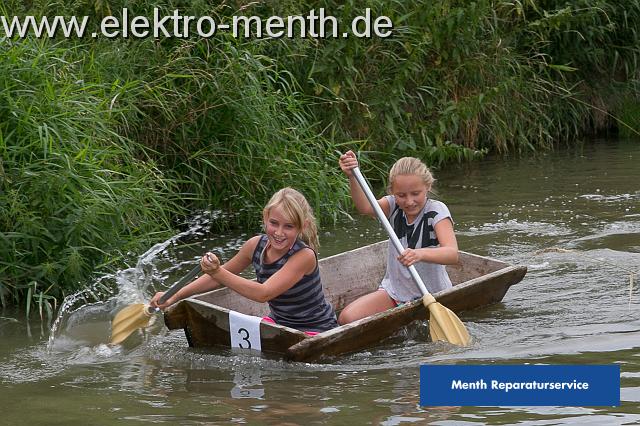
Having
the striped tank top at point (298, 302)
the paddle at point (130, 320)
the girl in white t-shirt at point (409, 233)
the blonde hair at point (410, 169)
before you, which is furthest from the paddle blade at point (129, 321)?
the blonde hair at point (410, 169)

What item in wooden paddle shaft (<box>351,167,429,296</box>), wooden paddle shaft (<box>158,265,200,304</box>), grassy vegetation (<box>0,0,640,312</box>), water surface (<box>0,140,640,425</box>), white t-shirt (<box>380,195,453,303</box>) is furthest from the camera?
grassy vegetation (<box>0,0,640,312</box>)

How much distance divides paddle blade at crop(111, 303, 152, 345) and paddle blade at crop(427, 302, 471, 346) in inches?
54.9

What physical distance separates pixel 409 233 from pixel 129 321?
1598 millimetres

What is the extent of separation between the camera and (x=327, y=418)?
4.99 m

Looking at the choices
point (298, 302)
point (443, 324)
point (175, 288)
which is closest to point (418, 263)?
point (443, 324)

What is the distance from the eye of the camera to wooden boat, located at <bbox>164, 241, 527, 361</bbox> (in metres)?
5.75

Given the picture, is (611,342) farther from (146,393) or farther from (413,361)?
(146,393)

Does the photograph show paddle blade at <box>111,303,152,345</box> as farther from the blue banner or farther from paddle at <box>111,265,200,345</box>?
the blue banner

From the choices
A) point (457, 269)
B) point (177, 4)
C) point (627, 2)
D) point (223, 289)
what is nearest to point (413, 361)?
point (223, 289)

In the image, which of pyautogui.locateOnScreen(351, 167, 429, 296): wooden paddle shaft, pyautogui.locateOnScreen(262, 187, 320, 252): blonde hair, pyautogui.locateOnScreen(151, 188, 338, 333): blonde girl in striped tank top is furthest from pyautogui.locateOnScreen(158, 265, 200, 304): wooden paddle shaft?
pyautogui.locateOnScreen(351, 167, 429, 296): wooden paddle shaft

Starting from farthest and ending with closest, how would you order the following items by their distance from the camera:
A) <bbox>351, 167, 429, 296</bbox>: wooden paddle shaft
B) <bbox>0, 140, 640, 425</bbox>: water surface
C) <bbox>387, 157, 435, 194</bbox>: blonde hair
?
<bbox>387, 157, 435, 194</bbox>: blonde hair < <bbox>351, 167, 429, 296</bbox>: wooden paddle shaft < <bbox>0, 140, 640, 425</bbox>: water surface

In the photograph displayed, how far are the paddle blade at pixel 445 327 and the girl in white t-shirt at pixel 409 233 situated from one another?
348 mm

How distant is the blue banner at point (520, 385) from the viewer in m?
5.14

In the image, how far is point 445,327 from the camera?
603cm
